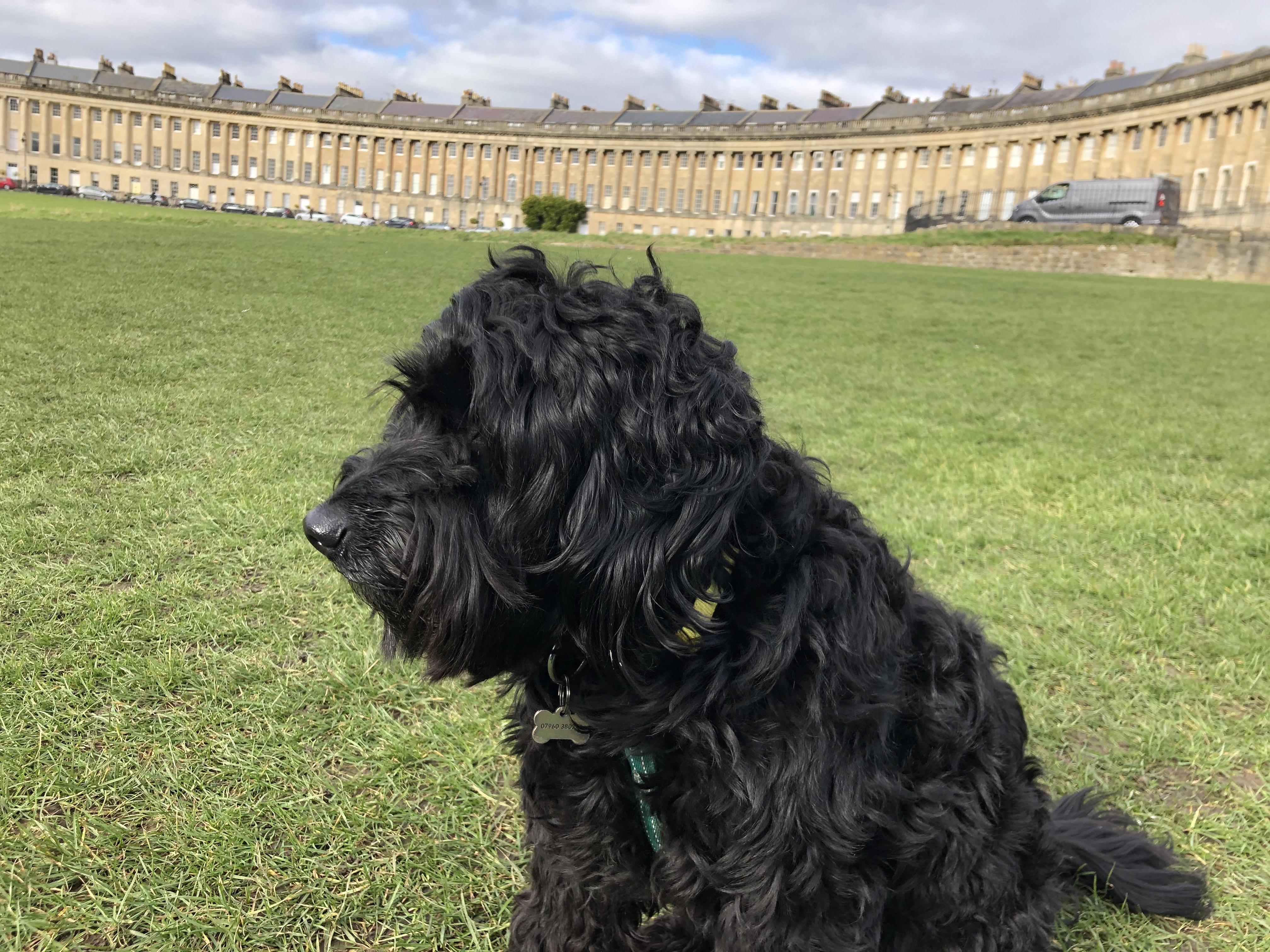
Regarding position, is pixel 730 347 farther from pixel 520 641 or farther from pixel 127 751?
pixel 127 751

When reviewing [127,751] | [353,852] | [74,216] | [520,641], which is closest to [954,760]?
[520,641]

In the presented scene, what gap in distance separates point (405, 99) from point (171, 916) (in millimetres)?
116195

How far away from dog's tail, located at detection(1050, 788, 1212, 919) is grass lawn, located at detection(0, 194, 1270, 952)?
8cm

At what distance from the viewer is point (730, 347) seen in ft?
5.49

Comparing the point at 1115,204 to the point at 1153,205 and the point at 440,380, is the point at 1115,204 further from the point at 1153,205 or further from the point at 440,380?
the point at 440,380

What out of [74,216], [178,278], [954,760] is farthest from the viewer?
[74,216]

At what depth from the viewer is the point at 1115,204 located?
4122 centimetres

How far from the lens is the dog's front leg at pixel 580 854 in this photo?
1.77 meters

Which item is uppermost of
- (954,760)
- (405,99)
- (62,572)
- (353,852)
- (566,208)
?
(405,99)

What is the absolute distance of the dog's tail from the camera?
7.69ft

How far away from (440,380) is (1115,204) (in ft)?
161

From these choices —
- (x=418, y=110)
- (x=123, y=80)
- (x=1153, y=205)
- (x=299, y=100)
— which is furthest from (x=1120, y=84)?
(x=123, y=80)

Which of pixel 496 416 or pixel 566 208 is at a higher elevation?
pixel 566 208

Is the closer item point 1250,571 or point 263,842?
point 263,842
